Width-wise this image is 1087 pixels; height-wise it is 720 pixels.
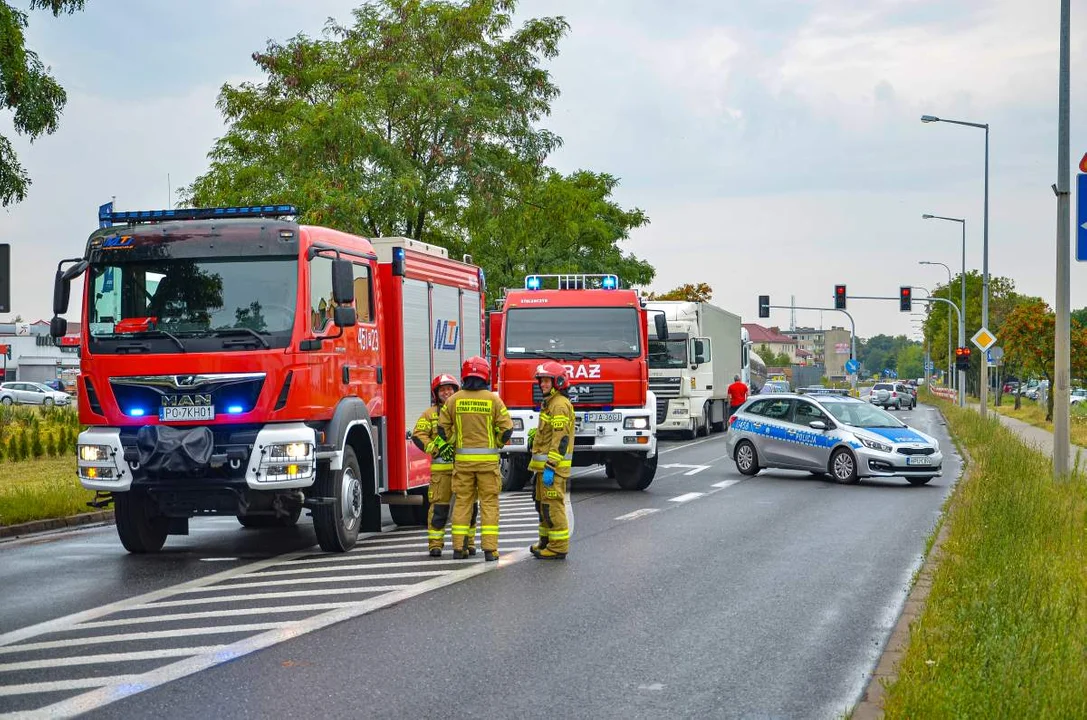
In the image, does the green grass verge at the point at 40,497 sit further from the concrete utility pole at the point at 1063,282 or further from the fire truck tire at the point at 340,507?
the concrete utility pole at the point at 1063,282

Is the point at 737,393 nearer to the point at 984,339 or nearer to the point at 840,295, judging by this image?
the point at 984,339

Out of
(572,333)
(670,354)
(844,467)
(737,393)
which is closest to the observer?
(572,333)

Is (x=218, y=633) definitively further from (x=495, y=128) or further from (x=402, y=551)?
(x=495, y=128)

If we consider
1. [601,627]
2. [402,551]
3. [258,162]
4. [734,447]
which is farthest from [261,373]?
[258,162]

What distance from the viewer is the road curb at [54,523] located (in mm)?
15531

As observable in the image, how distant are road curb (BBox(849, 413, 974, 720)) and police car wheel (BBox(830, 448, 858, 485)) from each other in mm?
9927

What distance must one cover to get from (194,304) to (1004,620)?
7376 mm

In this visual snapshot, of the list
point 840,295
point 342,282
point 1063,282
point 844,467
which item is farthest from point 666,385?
point 342,282

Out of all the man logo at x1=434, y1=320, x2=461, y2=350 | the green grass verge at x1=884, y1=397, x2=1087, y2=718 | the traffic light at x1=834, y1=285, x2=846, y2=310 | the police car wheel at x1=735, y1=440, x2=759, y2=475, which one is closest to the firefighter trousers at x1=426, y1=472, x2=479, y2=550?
the man logo at x1=434, y1=320, x2=461, y2=350

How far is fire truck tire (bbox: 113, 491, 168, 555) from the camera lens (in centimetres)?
1286

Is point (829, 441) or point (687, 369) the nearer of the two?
point (829, 441)

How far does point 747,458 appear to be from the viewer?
24562 millimetres

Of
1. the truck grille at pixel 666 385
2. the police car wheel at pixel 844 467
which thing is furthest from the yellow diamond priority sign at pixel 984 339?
the police car wheel at pixel 844 467

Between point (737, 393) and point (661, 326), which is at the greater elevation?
point (661, 326)
